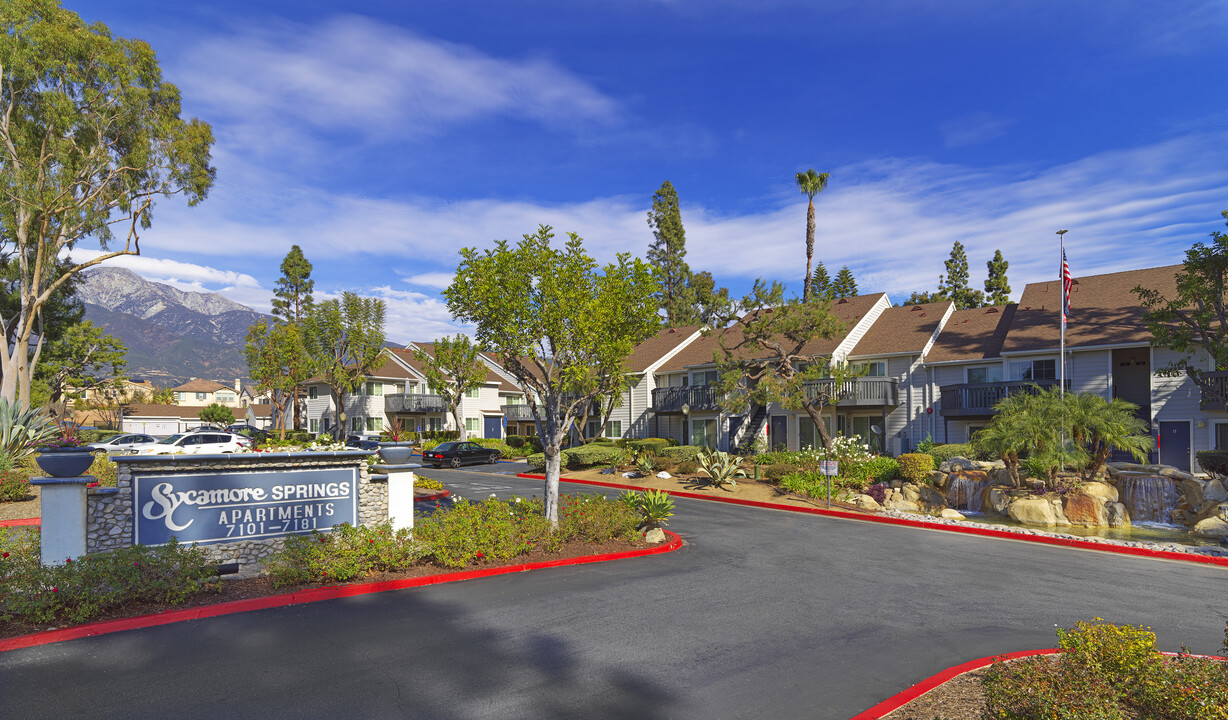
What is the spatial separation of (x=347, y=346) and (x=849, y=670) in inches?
1968

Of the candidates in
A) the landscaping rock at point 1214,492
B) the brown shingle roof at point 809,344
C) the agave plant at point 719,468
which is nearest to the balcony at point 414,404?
the brown shingle roof at point 809,344

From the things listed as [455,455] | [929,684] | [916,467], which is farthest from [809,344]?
[929,684]

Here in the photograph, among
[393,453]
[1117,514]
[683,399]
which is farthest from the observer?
[683,399]

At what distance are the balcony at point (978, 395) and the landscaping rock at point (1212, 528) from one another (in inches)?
367

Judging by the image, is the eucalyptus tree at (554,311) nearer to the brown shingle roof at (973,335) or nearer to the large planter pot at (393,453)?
the large planter pot at (393,453)

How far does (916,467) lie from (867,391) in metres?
8.74

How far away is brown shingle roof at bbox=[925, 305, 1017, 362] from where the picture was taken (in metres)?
31.7

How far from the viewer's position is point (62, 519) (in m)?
9.31

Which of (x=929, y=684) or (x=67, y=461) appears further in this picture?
(x=67, y=461)

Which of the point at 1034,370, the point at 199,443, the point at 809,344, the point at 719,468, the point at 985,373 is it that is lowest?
the point at 719,468

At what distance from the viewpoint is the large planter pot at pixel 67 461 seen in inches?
357

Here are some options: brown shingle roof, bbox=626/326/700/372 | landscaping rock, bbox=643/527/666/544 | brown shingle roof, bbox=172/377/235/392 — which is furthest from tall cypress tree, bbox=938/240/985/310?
brown shingle roof, bbox=172/377/235/392

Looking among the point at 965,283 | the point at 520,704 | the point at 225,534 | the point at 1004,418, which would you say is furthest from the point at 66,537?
the point at 965,283

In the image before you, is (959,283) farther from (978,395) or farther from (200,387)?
(200,387)
